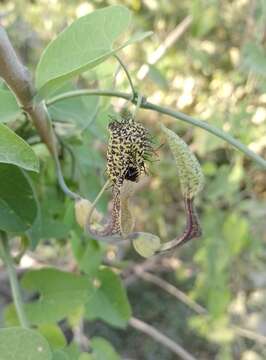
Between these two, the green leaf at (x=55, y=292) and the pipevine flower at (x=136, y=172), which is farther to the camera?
the green leaf at (x=55, y=292)

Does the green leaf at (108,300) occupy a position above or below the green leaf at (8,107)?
below

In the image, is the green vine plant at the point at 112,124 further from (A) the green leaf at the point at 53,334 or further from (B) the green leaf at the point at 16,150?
(A) the green leaf at the point at 53,334

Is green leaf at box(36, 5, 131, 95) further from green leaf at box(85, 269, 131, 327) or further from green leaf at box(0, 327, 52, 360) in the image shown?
green leaf at box(85, 269, 131, 327)

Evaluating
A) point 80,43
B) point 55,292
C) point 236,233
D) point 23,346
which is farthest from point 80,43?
point 236,233

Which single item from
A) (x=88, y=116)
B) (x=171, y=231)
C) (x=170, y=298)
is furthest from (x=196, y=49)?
(x=88, y=116)

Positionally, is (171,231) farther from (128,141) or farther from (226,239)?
(128,141)

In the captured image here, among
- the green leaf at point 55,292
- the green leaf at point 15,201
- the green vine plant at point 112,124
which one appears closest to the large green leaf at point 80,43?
the green vine plant at point 112,124

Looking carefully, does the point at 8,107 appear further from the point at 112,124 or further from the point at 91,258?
the point at 91,258
